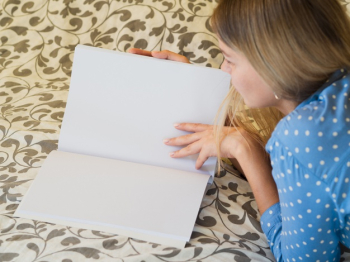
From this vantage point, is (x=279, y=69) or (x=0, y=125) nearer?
(x=279, y=69)

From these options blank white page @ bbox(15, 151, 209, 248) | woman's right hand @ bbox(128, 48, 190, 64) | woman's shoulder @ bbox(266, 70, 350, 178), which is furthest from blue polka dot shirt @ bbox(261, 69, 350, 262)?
woman's right hand @ bbox(128, 48, 190, 64)

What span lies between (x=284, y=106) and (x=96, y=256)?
453 millimetres

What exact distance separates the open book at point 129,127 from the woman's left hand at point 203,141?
2 cm

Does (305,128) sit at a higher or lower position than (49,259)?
higher

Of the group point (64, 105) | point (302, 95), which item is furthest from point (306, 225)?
point (64, 105)

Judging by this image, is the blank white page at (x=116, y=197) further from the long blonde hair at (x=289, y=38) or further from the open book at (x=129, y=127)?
the long blonde hair at (x=289, y=38)

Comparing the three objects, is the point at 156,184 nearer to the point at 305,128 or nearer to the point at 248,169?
the point at 248,169

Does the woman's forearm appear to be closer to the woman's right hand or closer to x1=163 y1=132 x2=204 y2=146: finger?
x1=163 y1=132 x2=204 y2=146: finger

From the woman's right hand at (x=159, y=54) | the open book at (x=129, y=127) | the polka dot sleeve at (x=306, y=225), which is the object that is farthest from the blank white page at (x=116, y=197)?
the woman's right hand at (x=159, y=54)

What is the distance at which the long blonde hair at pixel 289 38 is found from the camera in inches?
34.7

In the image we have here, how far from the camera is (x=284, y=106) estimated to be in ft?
3.38

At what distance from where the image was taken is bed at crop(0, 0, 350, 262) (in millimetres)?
960

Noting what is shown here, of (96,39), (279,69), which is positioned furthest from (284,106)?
(96,39)

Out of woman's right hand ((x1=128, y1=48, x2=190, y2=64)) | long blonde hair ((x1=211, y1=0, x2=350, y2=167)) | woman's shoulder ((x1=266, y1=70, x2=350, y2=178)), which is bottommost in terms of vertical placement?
woman's right hand ((x1=128, y1=48, x2=190, y2=64))
